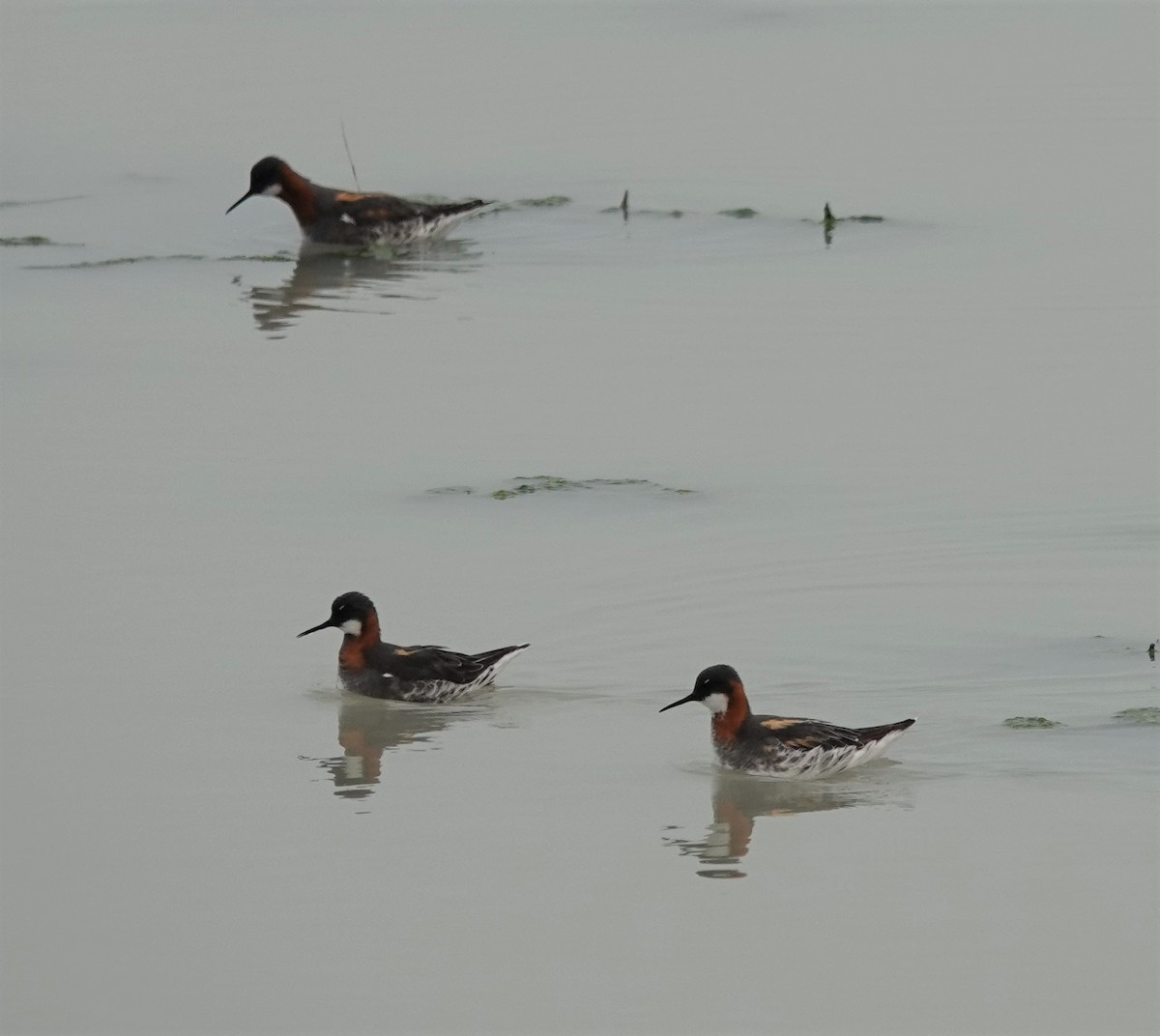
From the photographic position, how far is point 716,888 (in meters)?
11.2

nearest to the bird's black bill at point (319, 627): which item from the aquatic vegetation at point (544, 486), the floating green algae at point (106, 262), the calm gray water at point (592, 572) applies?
the calm gray water at point (592, 572)

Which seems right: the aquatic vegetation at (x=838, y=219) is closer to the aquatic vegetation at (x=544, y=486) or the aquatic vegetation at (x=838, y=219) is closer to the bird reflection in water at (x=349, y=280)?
the bird reflection in water at (x=349, y=280)

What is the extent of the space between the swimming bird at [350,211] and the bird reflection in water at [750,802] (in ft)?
46.6

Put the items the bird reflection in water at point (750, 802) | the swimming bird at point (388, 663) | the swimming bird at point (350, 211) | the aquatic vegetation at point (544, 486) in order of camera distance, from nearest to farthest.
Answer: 1. the bird reflection in water at point (750, 802)
2. the swimming bird at point (388, 663)
3. the aquatic vegetation at point (544, 486)
4. the swimming bird at point (350, 211)

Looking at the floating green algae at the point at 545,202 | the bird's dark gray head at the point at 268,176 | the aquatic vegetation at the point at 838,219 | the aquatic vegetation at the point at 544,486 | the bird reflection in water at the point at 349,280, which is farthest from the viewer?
the floating green algae at the point at 545,202

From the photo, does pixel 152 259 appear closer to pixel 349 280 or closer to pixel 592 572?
pixel 349 280

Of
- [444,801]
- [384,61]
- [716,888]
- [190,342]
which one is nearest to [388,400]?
[190,342]

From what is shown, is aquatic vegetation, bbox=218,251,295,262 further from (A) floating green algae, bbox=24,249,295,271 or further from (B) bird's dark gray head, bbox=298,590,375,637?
(B) bird's dark gray head, bbox=298,590,375,637

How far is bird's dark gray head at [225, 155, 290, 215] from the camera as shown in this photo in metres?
26.9

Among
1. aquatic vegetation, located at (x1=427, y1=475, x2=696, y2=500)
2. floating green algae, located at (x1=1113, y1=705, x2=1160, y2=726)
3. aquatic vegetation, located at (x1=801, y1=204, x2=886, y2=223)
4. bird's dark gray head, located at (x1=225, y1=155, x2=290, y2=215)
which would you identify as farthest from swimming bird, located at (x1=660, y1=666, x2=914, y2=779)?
bird's dark gray head, located at (x1=225, y1=155, x2=290, y2=215)

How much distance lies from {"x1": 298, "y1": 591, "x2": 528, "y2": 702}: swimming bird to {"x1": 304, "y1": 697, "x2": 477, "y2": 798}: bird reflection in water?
89mm

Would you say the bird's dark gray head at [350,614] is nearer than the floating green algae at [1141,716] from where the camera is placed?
No

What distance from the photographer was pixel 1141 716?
1340 cm

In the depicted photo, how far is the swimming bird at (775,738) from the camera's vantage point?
42.5 feet
